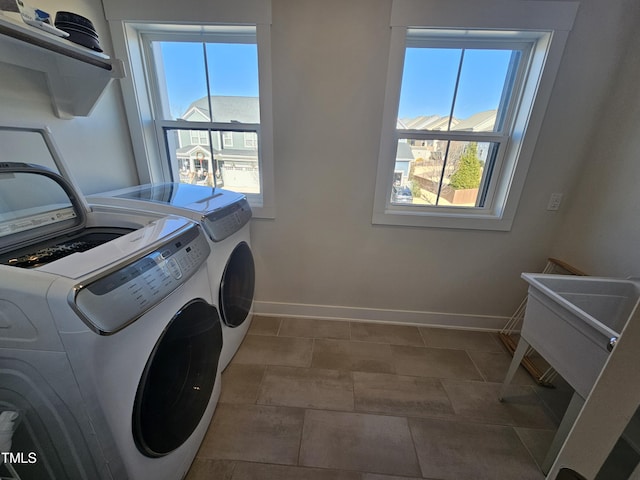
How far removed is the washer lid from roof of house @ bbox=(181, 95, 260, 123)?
962 mm

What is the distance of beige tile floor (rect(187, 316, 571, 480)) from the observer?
1.08 m

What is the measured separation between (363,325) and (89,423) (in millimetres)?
1639

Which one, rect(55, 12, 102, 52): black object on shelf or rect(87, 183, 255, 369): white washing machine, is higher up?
rect(55, 12, 102, 52): black object on shelf

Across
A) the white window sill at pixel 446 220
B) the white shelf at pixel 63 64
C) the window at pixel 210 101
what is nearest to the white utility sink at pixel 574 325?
the white window sill at pixel 446 220

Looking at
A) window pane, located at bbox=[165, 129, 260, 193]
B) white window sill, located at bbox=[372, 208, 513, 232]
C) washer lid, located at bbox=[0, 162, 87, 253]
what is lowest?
white window sill, located at bbox=[372, 208, 513, 232]

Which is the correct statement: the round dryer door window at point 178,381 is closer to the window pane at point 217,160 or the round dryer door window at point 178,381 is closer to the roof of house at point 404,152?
the window pane at point 217,160

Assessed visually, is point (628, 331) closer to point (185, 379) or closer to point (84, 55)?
point (185, 379)

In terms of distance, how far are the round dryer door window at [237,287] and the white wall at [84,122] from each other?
2.74ft

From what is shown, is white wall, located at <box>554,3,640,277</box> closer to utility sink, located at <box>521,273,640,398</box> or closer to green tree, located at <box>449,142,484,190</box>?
utility sink, located at <box>521,273,640,398</box>

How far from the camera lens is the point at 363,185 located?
1.66 m

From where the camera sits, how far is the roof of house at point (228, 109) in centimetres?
164

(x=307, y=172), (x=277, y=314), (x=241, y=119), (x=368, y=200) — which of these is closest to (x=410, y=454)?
(x=277, y=314)

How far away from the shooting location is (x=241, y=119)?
1.67m

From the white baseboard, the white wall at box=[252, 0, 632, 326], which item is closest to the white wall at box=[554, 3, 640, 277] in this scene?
the white wall at box=[252, 0, 632, 326]
